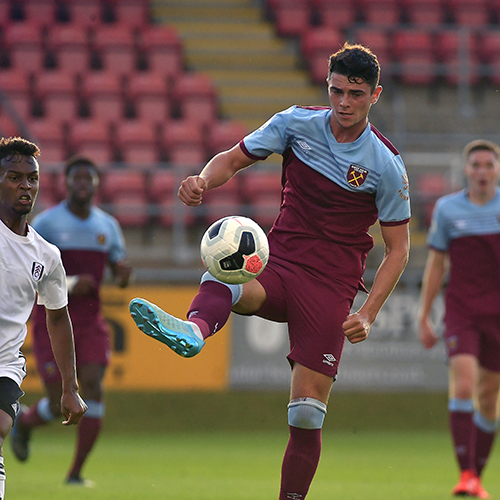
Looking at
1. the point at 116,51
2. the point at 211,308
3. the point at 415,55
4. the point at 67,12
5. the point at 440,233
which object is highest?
the point at 67,12

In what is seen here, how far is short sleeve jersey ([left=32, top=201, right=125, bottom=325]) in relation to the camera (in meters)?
8.41

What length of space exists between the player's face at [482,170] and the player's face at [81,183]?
10.1 feet

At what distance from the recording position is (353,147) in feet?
17.2

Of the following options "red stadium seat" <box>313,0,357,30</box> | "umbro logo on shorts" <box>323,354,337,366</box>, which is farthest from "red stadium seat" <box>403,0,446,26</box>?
"umbro logo on shorts" <box>323,354,337,366</box>

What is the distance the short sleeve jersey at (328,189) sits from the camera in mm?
5227

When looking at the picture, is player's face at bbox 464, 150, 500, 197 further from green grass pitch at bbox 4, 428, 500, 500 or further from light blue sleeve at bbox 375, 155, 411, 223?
light blue sleeve at bbox 375, 155, 411, 223

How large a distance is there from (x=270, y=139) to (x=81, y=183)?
135 inches

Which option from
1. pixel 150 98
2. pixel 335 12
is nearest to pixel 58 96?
pixel 150 98

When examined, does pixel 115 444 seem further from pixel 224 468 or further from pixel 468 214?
pixel 468 214

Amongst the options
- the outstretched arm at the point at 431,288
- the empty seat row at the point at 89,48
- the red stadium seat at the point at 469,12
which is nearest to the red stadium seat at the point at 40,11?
the empty seat row at the point at 89,48

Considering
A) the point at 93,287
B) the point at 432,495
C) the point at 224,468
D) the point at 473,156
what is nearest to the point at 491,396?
the point at 432,495

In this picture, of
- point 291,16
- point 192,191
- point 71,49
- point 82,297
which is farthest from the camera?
point 291,16

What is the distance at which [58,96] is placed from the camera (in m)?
15.2

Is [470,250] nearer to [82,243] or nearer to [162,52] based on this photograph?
[82,243]
